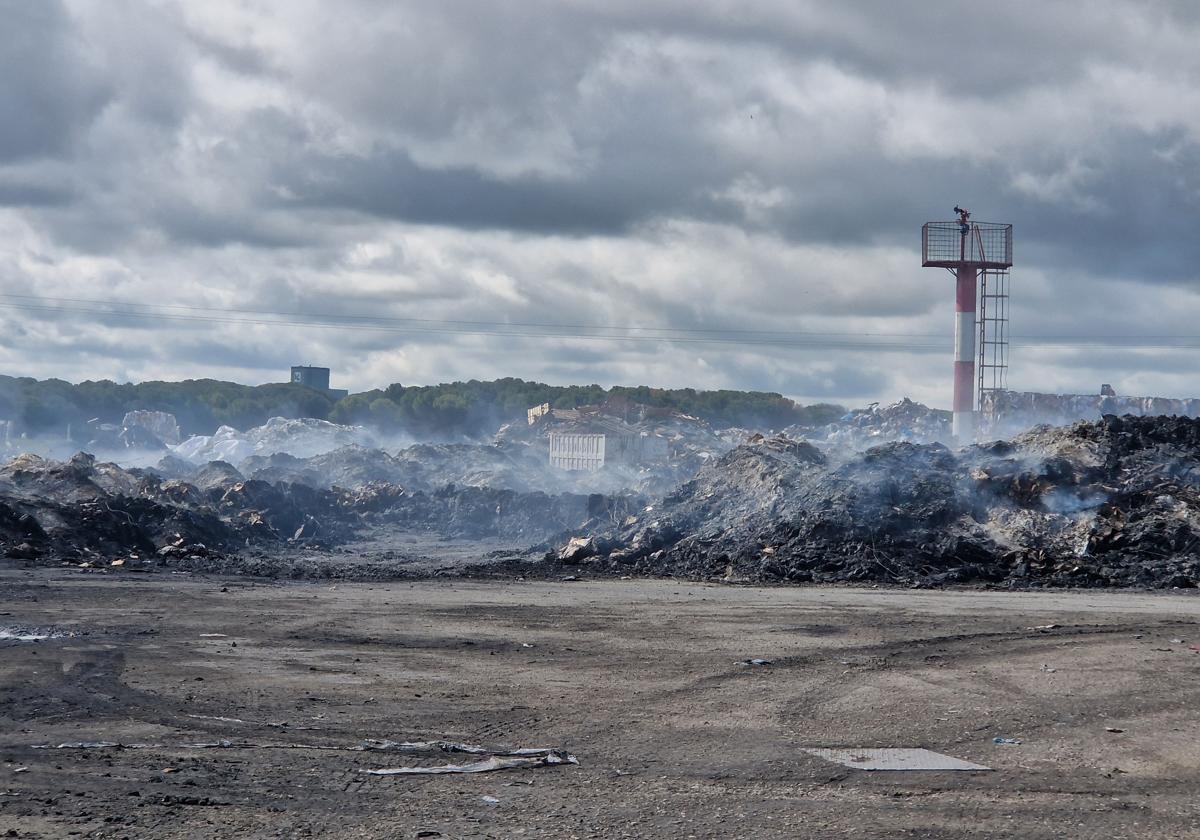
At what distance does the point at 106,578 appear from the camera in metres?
27.5

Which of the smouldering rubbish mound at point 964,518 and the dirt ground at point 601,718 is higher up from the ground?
the smouldering rubbish mound at point 964,518

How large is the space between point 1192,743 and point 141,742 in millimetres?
9171

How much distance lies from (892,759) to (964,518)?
23.3 meters

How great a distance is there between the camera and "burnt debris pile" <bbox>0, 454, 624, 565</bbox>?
3403cm

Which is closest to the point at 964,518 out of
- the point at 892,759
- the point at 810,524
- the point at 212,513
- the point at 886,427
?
the point at 810,524

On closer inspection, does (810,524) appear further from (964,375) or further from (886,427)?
(886,427)

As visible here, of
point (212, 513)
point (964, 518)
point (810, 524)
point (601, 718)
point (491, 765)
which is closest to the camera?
point (491, 765)

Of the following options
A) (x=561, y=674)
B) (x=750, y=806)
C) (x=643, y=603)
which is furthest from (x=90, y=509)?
(x=750, y=806)

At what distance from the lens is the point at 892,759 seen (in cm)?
1042

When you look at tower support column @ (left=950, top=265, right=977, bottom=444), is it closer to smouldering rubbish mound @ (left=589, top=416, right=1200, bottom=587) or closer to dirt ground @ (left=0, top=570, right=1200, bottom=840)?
smouldering rubbish mound @ (left=589, top=416, right=1200, bottom=587)

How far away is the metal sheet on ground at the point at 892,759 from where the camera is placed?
33.3 ft

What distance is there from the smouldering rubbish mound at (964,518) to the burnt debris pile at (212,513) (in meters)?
10.7

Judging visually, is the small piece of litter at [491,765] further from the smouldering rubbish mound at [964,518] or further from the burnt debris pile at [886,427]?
the burnt debris pile at [886,427]

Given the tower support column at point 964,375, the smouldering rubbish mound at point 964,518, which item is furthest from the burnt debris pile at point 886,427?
the smouldering rubbish mound at point 964,518
